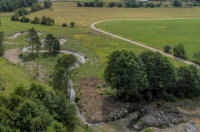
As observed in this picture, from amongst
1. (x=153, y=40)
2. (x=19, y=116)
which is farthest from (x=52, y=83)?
(x=153, y=40)

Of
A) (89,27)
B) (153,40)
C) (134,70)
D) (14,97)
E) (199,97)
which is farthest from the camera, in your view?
(89,27)

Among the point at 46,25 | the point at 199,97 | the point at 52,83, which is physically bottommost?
the point at 199,97

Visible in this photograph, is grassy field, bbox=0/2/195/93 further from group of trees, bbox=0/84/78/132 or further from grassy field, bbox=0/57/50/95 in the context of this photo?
group of trees, bbox=0/84/78/132

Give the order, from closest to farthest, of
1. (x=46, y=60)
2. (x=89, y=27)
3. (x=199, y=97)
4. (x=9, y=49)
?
(x=199, y=97) < (x=46, y=60) < (x=9, y=49) < (x=89, y=27)

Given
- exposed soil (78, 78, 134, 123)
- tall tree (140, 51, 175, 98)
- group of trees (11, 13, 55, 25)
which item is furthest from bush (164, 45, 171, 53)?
group of trees (11, 13, 55, 25)

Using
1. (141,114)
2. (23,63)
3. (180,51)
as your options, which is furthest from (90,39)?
(141,114)

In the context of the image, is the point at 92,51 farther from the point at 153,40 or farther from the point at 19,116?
the point at 19,116

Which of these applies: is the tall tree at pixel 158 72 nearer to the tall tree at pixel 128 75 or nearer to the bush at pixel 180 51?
the tall tree at pixel 128 75
